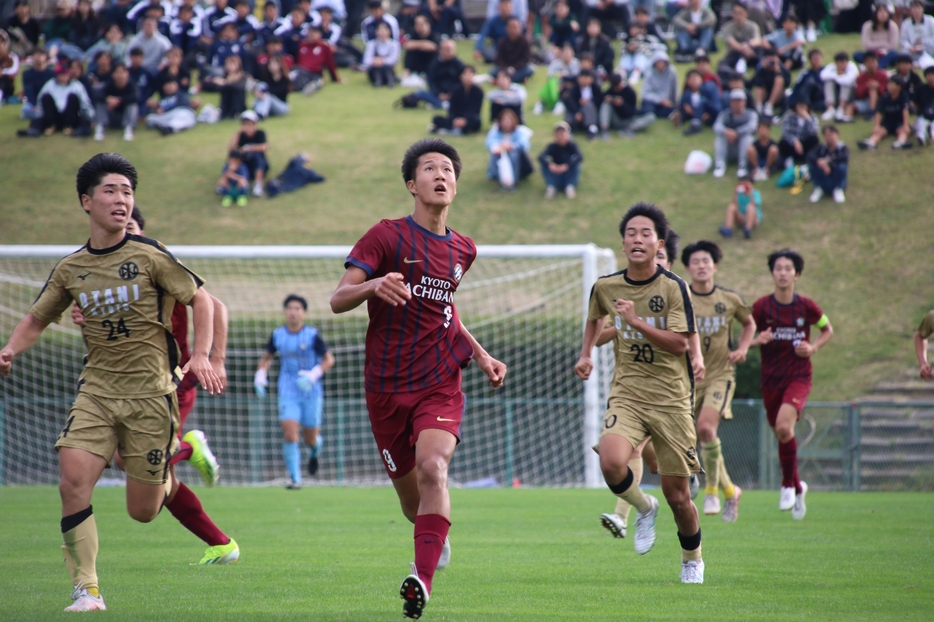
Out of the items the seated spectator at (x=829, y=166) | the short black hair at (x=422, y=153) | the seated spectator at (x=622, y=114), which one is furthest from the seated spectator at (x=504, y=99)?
the short black hair at (x=422, y=153)

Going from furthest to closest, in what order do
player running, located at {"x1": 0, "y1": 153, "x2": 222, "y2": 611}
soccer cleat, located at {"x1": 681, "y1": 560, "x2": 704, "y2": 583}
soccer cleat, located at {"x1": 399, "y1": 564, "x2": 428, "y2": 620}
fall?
soccer cleat, located at {"x1": 681, "y1": 560, "x2": 704, "y2": 583}, player running, located at {"x1": 0, "y1": 153, "x2": 222, "y2": 611}, soccer cleat, located at {"x1": 399, "y1": 564, "x2": 428, "y2": 620}

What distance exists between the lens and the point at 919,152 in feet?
75.3

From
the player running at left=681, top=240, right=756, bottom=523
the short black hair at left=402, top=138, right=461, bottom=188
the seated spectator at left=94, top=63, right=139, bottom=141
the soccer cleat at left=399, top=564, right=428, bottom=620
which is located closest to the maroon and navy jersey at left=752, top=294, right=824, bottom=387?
the player running at left=681, top=240, right=756, bottom=523

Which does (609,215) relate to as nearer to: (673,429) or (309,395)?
(309,395)

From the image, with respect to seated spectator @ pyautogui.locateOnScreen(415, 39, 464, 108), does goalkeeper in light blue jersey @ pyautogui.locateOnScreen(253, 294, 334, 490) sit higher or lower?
lower

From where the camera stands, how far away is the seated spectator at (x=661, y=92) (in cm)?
2548

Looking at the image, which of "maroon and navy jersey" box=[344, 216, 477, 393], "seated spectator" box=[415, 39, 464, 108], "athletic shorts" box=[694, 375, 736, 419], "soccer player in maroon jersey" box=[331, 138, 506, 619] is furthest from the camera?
"seated spectator" box=[415, 39, 464, 108]

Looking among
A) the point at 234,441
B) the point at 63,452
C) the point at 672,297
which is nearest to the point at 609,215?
the point at 234,441

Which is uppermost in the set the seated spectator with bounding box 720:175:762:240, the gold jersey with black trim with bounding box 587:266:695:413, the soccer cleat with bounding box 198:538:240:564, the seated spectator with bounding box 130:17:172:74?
the seated spectator with bounding box 130:17:172:74

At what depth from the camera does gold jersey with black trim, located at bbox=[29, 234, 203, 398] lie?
548 centimetres

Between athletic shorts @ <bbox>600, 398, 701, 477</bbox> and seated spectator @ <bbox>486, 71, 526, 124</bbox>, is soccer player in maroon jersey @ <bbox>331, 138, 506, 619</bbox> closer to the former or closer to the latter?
athletic shorts @ <bbox>600, 398, 701, 477</bbox>

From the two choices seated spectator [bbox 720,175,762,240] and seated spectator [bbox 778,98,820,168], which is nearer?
seated spectator [bbox 720,175,762,240]

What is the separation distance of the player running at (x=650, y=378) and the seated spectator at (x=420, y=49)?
2294 cm

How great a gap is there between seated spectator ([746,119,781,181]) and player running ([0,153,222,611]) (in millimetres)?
18968
